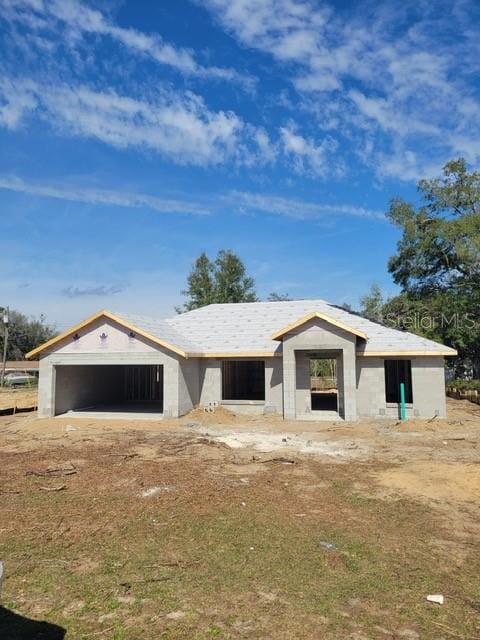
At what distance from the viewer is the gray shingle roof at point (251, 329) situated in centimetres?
2022

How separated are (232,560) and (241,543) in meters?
0.58

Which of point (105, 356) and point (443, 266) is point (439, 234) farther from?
point (105, 356)

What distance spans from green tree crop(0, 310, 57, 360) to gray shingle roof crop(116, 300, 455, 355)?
184ft

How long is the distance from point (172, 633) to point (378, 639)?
1902 mm

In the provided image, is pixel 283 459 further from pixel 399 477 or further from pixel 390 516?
pixel 390 516

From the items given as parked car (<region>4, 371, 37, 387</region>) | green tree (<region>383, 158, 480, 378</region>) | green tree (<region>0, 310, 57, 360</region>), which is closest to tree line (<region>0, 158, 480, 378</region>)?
green tree (<region>383, 158, 480, 378</region>)

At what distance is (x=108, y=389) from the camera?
26250mm

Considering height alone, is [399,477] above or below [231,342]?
below

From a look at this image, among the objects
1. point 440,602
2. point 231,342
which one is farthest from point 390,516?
point 231,342

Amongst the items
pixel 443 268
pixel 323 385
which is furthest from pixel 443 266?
pixel 323 385

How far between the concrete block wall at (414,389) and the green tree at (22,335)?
213 feet

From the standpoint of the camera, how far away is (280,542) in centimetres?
645

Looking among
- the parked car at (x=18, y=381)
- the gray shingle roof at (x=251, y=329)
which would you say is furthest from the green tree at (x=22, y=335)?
the gray shingle roof at (x=251, y=329)

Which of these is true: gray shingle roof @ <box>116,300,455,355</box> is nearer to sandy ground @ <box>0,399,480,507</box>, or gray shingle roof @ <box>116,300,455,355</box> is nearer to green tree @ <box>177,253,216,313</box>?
sandy ground @ <box>0,399,480,507</box>
